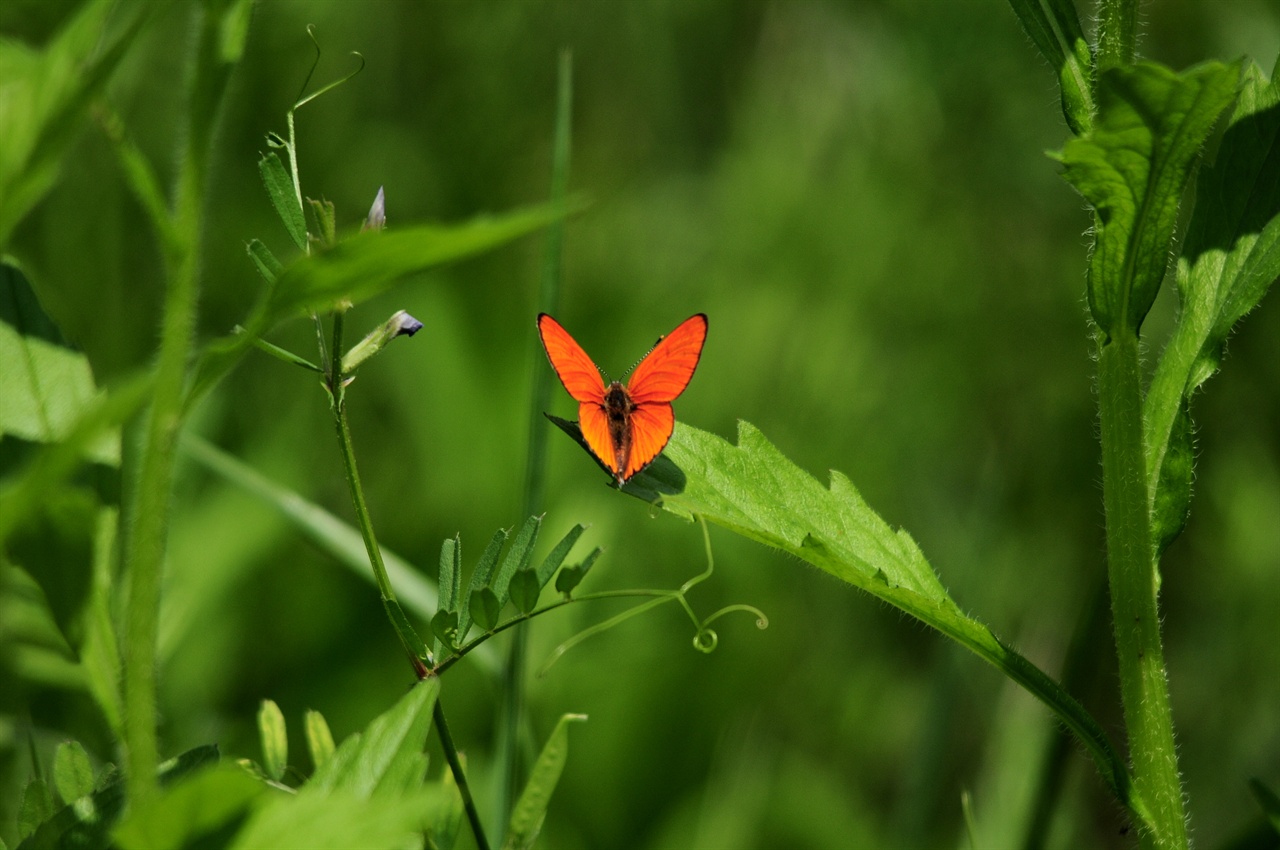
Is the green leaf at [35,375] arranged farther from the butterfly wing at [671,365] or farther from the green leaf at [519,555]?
the butterfly wing at [671,365]

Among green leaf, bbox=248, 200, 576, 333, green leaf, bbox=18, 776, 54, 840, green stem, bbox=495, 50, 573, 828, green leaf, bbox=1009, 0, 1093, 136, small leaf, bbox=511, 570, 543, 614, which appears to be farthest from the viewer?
green stem, bbox=495, 50, 573, 828

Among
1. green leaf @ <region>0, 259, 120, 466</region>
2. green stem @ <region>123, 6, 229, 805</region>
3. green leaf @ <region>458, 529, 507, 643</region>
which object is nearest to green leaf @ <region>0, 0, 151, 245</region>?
green stem @ <region>123, 6, 229, 805</region>

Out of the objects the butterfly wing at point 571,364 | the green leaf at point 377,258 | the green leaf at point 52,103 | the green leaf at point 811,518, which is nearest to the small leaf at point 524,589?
the green leaf at point 811,518

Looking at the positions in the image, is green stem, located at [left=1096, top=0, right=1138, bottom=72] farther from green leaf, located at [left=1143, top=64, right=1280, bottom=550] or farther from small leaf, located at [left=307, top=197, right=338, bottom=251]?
small leaf, located at [left=307, top=197, right=338, bottom=251]

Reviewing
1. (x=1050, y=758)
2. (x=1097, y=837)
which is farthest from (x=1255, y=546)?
(x=1050, y=758)

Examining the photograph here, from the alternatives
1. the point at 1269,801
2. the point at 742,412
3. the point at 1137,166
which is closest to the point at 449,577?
the point at 1137,166

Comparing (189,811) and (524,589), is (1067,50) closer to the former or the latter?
(524,589)
